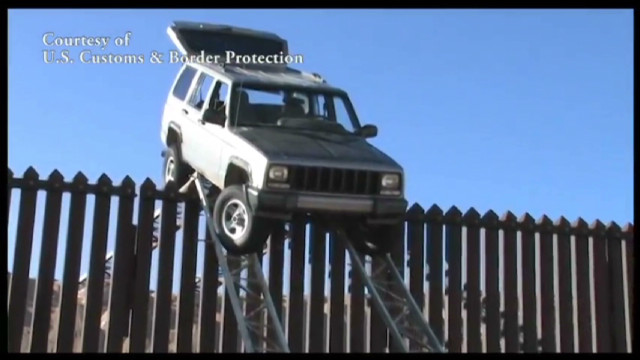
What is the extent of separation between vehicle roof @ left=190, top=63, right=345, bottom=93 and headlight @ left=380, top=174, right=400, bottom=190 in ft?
5.78

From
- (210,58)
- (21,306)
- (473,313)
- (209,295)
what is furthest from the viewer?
(210,58)

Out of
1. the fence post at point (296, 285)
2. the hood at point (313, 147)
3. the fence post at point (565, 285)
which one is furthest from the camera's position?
the fence post at point (565, 285)

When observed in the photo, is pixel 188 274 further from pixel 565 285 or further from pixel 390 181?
pixel 565 285

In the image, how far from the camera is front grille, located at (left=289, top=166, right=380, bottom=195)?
852 centimetres

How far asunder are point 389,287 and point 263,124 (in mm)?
2307

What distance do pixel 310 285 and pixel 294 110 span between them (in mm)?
2071

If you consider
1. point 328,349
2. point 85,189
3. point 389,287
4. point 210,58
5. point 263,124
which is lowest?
point 328,349

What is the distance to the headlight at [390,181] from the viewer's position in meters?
8.84

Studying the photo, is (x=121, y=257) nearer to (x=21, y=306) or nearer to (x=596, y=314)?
(x=21, y=306)

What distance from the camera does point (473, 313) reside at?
9.75m

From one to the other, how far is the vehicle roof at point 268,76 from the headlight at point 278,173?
172cm

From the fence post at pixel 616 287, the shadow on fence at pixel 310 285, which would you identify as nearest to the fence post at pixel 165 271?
the shadow on fence at pixel 310 285

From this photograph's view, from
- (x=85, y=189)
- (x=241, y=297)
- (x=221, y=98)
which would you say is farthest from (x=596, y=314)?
(x=85, y=189)

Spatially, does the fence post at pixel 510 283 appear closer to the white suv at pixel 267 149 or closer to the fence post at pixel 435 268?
the fence post at pixel 435 268
